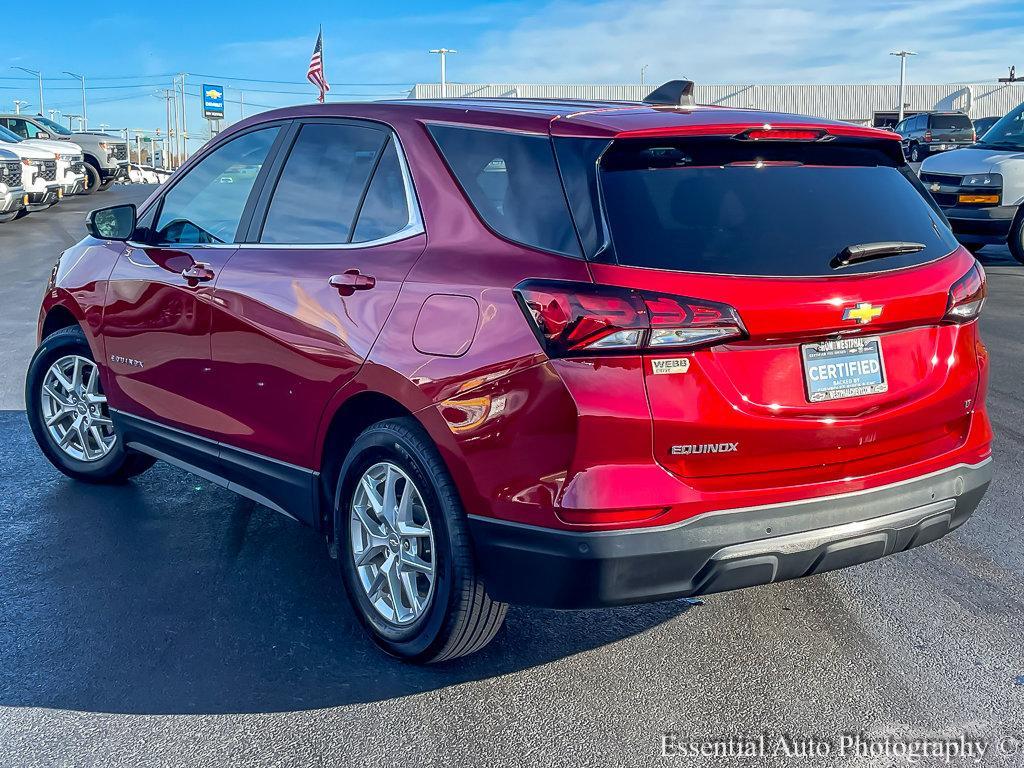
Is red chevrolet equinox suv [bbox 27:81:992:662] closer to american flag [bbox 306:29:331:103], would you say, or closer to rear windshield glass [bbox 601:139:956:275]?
rear windshield glass [bbox 601:139:956:275]

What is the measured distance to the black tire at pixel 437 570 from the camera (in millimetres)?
3377

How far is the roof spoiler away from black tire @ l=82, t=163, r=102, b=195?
2838 cm

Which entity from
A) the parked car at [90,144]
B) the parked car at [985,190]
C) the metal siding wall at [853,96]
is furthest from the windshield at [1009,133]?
the metal siding wall at [853,96]

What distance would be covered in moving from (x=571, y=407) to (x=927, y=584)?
2.07 meters

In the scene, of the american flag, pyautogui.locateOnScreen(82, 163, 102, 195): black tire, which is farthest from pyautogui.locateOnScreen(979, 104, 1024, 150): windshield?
pyautogui.locateOnScreen(82, 163, 102, 195): black tire

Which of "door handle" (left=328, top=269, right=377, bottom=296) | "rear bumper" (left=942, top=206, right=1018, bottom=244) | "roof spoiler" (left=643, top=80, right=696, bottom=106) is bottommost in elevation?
"rear bumper" (left=942, top=206, right=1018, bottom=244)

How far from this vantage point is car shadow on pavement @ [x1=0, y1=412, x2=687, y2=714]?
352 centimetres

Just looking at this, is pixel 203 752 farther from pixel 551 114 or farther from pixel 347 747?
pixel 551 114

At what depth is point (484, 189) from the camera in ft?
11.5

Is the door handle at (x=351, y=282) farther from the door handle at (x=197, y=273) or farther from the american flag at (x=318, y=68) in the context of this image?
the american flag at (x=318, y=68)

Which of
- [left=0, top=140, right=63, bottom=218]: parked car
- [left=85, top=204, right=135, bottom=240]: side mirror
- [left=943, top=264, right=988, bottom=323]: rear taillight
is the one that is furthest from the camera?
[left=0, top=140, right=63, bottom=218]: parked car

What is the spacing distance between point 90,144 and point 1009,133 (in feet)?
78.6

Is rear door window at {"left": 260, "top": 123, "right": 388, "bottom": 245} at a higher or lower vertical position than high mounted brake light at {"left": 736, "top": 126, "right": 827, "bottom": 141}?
lower

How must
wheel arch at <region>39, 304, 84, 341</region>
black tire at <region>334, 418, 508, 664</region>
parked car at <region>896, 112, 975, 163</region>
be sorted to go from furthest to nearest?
1. parked car at <region>896, 112, 975, 163</region>
2. wheel arch at <region>39, 304, 84, 341</region>
3. black tire at <region>334, 418, 508, 664</region>
